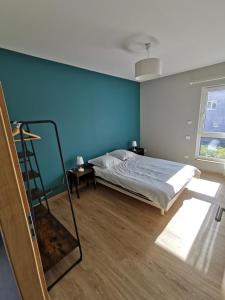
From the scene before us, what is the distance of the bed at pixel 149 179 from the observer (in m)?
2.12

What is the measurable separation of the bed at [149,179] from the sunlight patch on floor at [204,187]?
20 cm

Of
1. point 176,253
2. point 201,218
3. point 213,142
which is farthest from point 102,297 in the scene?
point 213,142

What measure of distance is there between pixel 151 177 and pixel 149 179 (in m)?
0.09

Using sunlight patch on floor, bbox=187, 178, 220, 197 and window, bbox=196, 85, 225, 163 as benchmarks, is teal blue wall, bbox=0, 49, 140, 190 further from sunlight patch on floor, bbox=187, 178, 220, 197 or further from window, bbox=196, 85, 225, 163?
sunlight patch on floor, bbox=187, 178, 220, 197

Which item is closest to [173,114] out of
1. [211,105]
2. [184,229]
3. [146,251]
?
[211,105]

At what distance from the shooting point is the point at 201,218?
2074 mm

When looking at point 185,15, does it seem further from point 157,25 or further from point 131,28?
point 131,28

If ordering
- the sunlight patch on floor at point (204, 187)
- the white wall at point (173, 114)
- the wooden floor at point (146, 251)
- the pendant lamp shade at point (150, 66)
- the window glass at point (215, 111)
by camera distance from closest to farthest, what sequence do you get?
the wooden floor at point (146, 251) → the pendant lamp shade at point (150, 66) → the sunlight patch on floor at point (204, 187) → the window glass at point (215, 111) → the white wall at point (173, 114)

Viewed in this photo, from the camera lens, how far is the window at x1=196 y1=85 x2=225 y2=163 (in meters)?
3.29

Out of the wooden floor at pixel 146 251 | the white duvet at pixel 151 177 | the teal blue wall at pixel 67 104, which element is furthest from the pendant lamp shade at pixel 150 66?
the wooden floor at pixel 146 251

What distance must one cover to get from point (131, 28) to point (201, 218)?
8.77ft

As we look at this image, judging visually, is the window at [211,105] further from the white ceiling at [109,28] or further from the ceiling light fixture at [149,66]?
the ceiling light fixture at [149,66]

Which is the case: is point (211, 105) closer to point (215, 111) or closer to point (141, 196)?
point (215, 111)

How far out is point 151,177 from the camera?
8.31 ft
